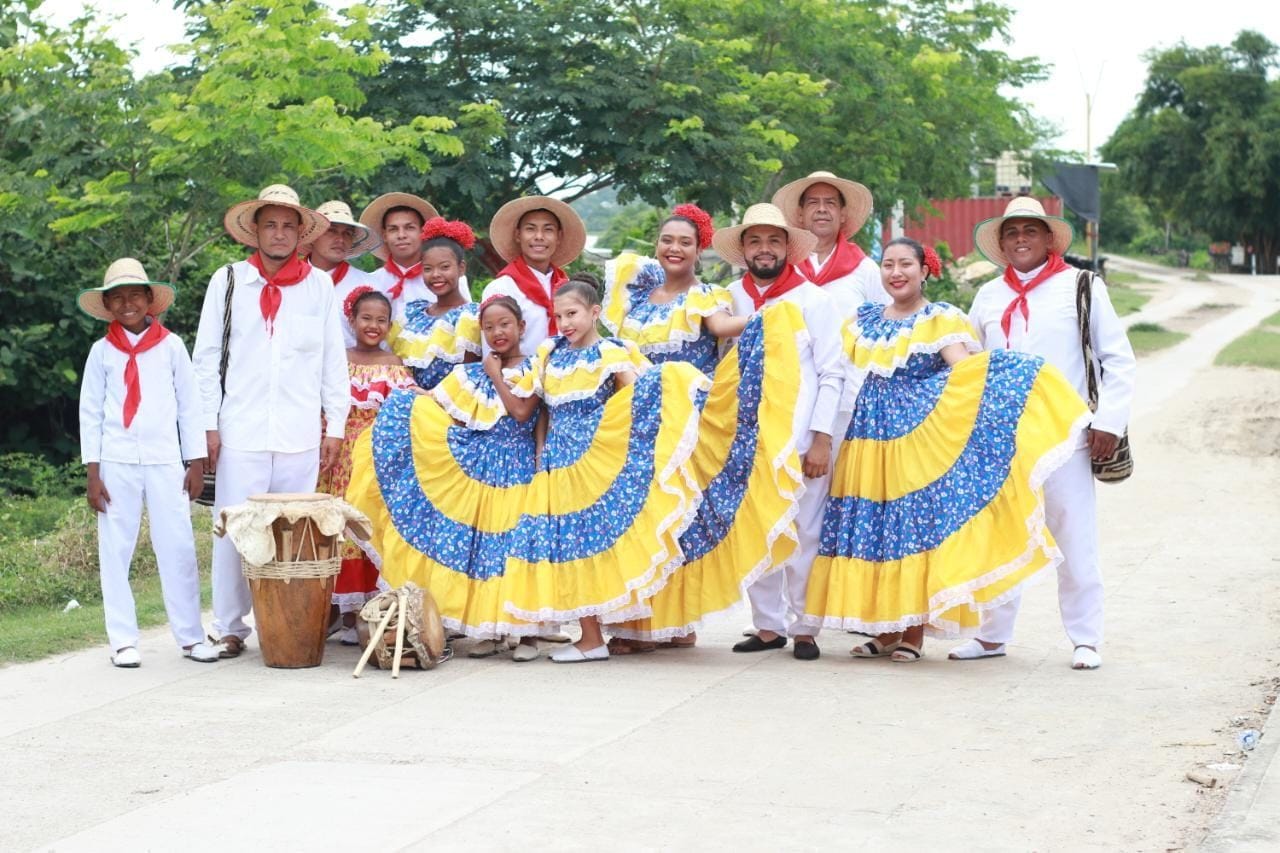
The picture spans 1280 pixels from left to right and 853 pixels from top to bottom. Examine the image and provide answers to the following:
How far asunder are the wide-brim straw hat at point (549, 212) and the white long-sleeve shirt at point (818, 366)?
120 cm

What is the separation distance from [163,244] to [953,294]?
55.8ft

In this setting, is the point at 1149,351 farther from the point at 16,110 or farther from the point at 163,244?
the point at 16,110

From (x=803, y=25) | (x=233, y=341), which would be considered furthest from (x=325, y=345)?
(x=803, y=25)

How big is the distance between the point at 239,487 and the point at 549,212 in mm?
2020

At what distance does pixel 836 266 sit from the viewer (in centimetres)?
897

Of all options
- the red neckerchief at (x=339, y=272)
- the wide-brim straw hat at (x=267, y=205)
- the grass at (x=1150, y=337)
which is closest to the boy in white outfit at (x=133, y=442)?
the wide-brim straw hat at (x=267, y=205)

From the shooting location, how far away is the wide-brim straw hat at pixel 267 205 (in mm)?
8375

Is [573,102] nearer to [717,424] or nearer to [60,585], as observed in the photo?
[60,585]

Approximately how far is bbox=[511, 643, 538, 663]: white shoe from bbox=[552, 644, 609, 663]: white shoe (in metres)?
0.11

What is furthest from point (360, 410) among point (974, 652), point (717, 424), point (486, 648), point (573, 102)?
point (573, 102)

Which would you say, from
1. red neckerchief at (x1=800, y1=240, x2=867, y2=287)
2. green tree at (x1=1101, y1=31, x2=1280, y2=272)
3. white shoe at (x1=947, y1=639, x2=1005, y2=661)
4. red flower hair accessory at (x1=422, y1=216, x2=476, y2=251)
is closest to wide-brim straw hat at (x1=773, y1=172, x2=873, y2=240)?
red neckerchief at (x1=800, y1=240, x2=867, y2=287)

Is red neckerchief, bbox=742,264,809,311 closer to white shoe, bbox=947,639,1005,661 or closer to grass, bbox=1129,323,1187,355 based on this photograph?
white shoe, bbox=947,639,1005,661

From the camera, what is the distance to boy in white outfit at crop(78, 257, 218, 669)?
27.2 feet

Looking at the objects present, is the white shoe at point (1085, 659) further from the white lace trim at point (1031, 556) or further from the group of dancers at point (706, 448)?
the white lace trim at point (1031, 556)
